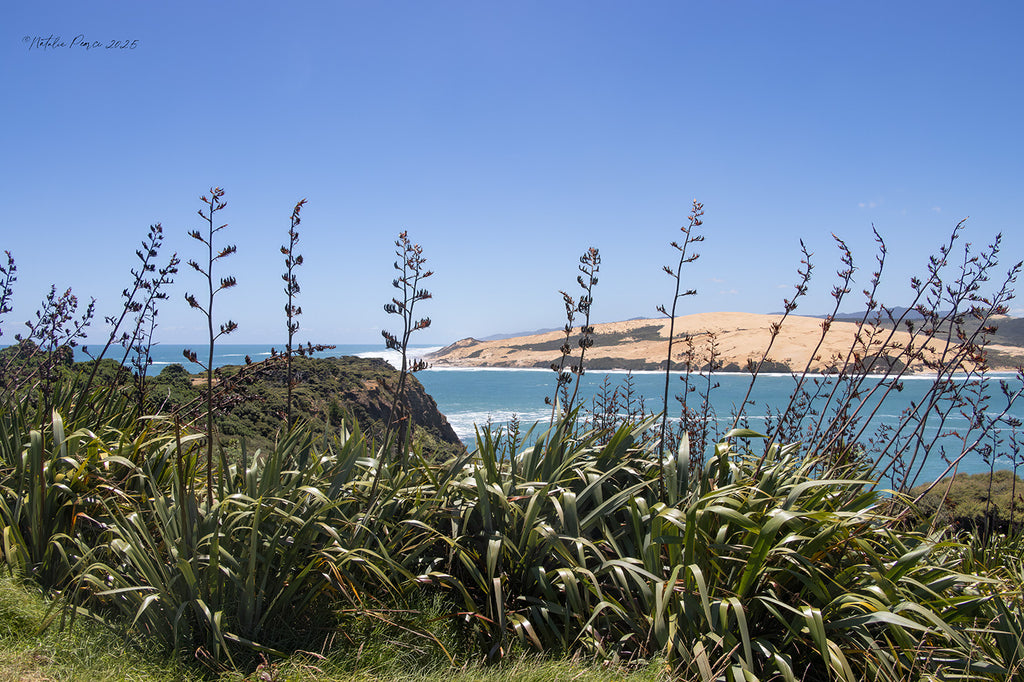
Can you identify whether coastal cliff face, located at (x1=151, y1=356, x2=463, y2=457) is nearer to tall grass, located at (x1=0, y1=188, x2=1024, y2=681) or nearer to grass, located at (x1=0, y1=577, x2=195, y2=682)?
tall grass, located at (x1=0, y1=188, x2=1024, y2=681)

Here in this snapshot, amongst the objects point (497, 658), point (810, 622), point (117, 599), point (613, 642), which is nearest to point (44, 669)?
point (117, 599)

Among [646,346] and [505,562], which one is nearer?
[505,562]

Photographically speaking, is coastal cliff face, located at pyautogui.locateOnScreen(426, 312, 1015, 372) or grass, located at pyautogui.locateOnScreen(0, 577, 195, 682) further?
coastal cliff face, located at pyautogui.locateOnScreen(426, 312, 1015, 372)

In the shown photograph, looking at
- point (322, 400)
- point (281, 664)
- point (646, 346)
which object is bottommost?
point (281, 664)

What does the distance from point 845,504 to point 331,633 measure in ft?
9.57

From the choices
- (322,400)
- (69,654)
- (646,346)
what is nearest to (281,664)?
(69,654)

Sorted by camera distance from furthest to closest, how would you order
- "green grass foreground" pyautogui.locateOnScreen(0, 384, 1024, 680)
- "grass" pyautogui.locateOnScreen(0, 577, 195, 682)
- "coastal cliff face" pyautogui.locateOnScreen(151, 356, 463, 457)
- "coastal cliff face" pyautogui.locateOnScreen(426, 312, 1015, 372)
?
"coastal cliff face" pyautogui.locateOnScreen(426, 312, 1015, 372) → "coastal cliff face" pyautogui.locateOnScreen(151, 356, 463, 457) → "green grass foreground" pyautogui.locateOnScreen(0, 384, 1024, 680) → "grass" pyautogui.locateOnScreen(0, 577, 195, 682)

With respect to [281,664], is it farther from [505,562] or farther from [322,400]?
[322,400]

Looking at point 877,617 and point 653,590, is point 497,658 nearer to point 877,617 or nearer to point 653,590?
point 653,590

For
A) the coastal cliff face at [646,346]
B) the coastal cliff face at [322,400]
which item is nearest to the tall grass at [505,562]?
the coastal cliff face at [322,400]

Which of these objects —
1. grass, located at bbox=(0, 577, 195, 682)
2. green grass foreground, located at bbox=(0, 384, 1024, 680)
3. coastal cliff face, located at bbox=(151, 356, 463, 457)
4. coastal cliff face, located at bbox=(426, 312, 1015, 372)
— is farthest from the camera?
coastal cliff face, located at bbox=(426, 312, 1015, 372)

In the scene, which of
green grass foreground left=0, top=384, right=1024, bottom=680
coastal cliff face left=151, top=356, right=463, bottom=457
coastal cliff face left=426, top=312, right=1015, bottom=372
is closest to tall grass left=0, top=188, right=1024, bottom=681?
green grass foreground left=0, top=384, right=1024, bottom=680

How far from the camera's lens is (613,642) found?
2.93 metres

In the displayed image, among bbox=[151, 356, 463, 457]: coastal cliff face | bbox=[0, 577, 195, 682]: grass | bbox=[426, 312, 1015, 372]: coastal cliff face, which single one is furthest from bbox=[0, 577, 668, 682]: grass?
bbox=[426, 312, 1015, 372]: coastal cliff face
